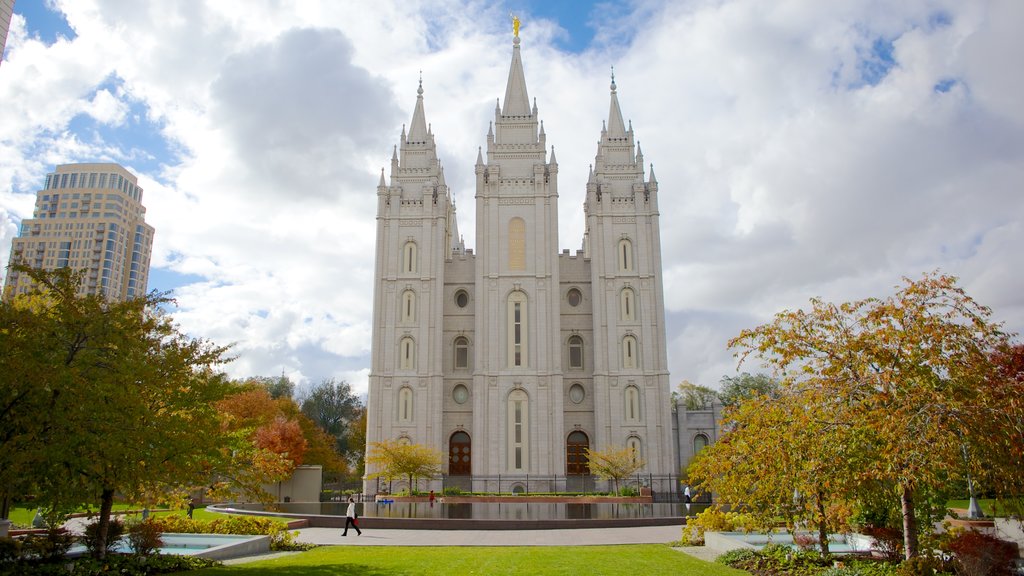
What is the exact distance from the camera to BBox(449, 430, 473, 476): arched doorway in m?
44.9

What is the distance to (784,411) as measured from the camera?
12.7 metres

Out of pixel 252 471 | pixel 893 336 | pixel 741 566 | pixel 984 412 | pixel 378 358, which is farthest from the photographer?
pixel 378 358

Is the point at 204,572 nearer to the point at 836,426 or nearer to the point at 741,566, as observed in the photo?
the point at 741,566

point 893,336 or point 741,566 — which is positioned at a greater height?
point 893,336

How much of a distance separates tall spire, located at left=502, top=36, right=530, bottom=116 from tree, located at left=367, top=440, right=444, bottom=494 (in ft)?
77.1

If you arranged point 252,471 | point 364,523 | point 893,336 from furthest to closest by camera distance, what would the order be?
point 364,523 → point 252,471 → point 893,336

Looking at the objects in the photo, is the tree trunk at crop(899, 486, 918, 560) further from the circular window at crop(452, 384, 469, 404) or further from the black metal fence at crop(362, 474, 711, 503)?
the circular window at crop(452, 384, 469, 404)

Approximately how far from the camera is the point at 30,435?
33.2ft

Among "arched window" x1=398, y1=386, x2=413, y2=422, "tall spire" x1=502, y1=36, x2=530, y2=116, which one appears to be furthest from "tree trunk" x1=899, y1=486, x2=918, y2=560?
"tall spire" x1=502, y1=36, x2=530, y2=116

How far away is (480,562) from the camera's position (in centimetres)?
1395

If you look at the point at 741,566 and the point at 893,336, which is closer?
the point at 893,336

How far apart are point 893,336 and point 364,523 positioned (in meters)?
16.1

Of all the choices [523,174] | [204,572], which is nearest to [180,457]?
[204,572]

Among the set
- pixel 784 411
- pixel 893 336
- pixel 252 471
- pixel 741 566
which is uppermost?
pixel 893 336
